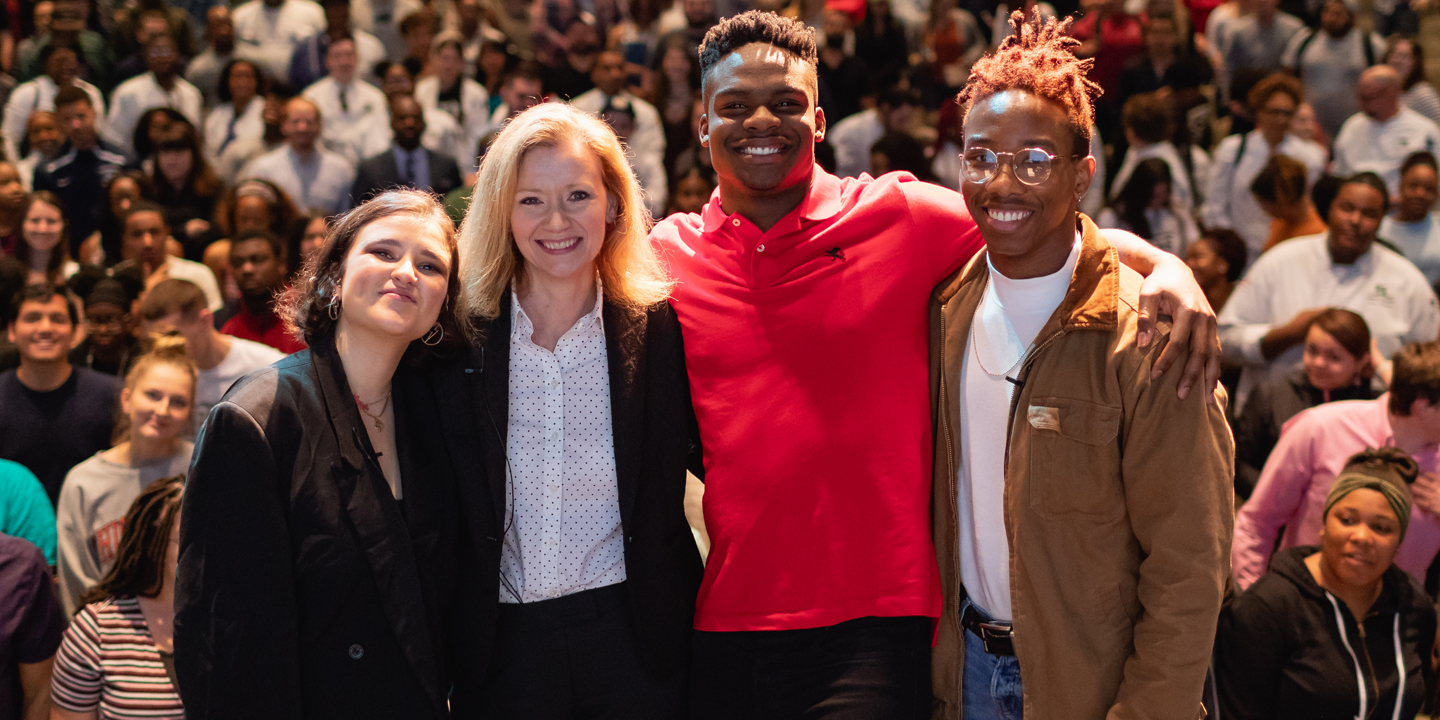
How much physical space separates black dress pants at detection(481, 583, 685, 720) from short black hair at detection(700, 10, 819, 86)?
1338 mm

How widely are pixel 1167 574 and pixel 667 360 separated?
3.88 ft

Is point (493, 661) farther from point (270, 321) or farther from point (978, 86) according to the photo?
point (270, 321)

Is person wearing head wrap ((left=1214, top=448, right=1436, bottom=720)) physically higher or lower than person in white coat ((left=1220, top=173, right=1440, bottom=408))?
lower

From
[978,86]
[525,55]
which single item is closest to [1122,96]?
[525,55]

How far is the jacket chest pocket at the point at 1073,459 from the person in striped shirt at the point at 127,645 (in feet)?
7.49

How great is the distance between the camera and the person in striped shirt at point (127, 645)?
3.39 m

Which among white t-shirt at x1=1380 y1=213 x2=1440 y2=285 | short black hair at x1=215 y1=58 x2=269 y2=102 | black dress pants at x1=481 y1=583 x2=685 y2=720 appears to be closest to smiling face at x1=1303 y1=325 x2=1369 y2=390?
white t-shirt at x1=1380 y1=213 x2=1440 y2=285

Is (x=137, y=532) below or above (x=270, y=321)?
below

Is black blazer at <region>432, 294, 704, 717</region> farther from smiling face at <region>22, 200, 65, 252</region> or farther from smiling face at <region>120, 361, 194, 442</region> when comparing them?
smiling face at <region>22, 200, 65, 252</region>

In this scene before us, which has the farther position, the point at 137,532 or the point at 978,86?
the point at 137,532

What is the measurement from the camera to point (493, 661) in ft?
8.93

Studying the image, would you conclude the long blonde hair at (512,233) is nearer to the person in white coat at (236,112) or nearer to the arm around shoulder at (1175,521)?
the arm around shoulder at (1175,521)

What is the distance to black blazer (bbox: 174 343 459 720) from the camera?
7.95ft

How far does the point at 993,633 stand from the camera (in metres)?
2.71
